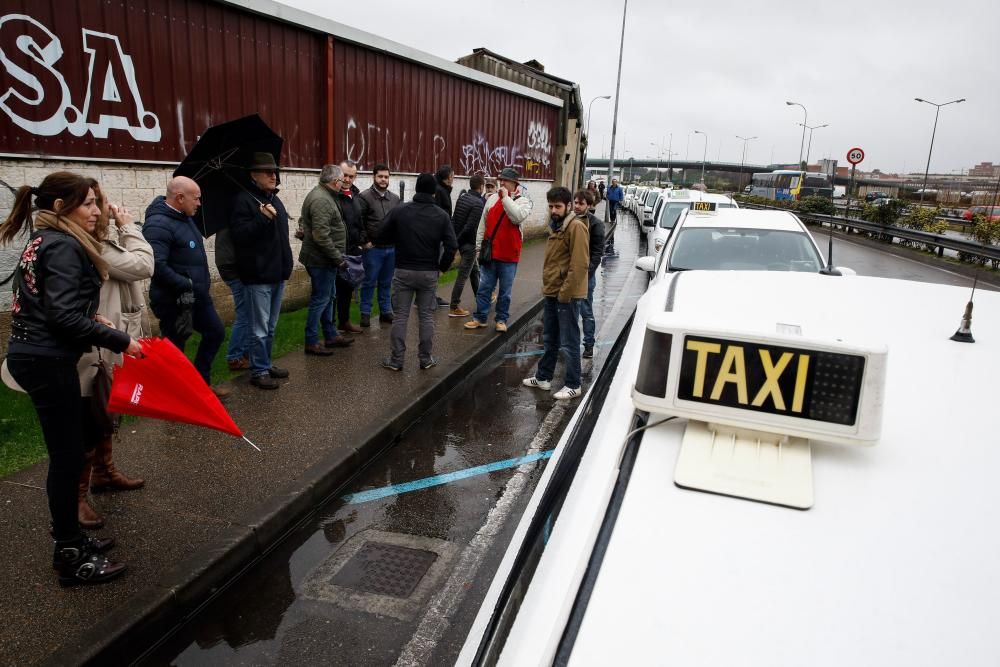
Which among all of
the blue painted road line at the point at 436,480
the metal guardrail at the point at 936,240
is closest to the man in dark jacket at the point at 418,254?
the blue painted road line at the point at 436,480

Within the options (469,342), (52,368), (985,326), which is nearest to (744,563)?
(985,326)

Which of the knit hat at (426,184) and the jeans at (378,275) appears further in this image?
the jeans at (378,275)

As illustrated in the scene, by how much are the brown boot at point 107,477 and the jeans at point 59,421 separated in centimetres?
81

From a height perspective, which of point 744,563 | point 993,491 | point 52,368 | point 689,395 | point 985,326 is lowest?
point 52,368

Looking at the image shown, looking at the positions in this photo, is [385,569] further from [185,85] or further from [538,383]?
[185,85]

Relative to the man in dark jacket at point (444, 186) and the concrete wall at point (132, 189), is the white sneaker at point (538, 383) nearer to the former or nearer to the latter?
the man in dark jacket at point (444, 186)

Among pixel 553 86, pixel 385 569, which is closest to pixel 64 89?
pixel 385 569

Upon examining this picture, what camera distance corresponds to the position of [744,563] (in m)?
1.35

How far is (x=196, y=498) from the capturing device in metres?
4.09

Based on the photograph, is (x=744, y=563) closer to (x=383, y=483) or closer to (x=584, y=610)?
(x=584, y=610)

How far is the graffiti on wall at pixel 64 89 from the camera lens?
238 inches

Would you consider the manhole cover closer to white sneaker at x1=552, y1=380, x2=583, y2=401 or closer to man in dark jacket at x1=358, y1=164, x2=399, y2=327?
white sneaker at x1=552, y1=380, x2=583, y2=401

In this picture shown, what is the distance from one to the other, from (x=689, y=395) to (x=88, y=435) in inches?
130

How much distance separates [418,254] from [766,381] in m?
5.31
